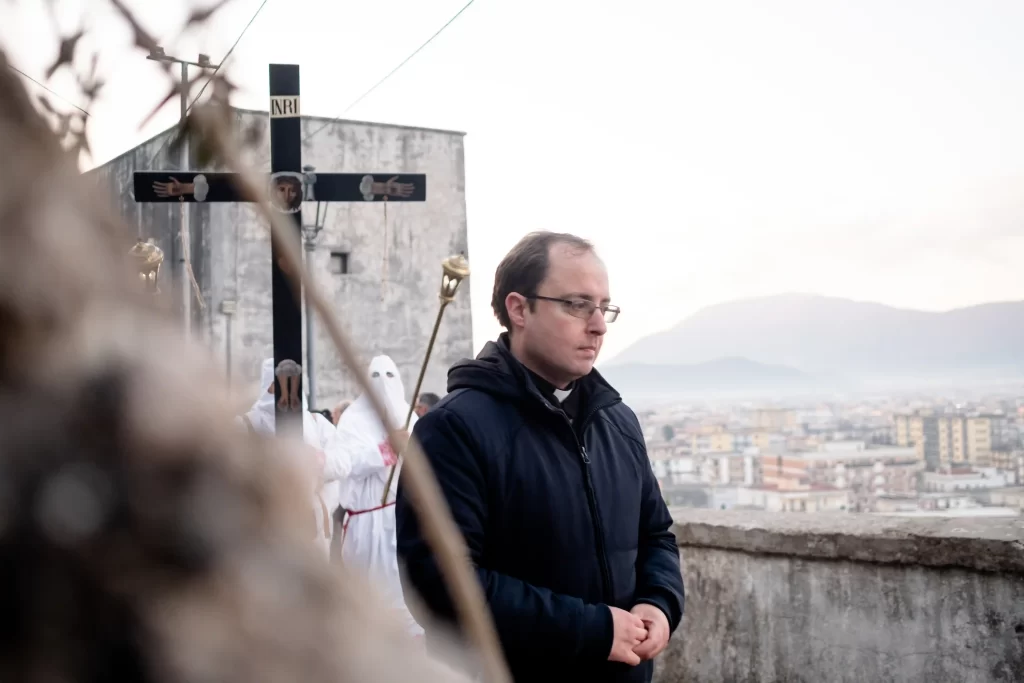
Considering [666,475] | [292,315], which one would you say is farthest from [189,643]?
[666,475]

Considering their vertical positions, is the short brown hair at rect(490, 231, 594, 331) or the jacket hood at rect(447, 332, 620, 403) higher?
the short brown hair at rect(490, 231, 594, 331)

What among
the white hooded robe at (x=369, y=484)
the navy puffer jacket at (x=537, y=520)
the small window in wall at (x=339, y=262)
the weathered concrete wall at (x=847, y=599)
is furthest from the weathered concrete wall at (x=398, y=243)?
the navy puffer jacket at (x=537, y=520)

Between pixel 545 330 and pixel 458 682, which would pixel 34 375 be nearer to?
pixel 458 682

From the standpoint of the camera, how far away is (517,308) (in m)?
2.62

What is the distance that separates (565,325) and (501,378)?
0.72 feet

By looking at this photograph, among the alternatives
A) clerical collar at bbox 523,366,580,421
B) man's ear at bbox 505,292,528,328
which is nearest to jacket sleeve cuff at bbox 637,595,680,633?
clerical collar at bbox 523,366,580,421

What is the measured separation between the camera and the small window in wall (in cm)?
1786

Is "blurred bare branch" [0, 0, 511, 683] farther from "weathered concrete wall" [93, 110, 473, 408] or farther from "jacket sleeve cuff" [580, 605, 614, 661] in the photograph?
"weathered concrete wall" [93, 110, 473, 408]

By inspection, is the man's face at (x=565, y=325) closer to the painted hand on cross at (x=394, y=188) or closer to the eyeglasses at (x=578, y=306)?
the eyeglasses at (x=578, y=306)

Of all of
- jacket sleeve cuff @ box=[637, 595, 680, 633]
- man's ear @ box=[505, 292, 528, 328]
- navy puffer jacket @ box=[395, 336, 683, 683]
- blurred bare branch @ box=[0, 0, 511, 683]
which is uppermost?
man's ear @ box=[505, 292, 528, 328]

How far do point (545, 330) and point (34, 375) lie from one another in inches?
91.3

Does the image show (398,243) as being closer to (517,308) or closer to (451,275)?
(451,275)

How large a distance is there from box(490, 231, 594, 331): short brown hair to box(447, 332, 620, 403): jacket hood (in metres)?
0.12

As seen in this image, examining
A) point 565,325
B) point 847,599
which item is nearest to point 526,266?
point 565,325
